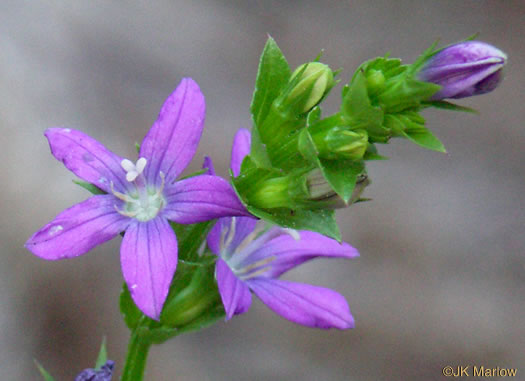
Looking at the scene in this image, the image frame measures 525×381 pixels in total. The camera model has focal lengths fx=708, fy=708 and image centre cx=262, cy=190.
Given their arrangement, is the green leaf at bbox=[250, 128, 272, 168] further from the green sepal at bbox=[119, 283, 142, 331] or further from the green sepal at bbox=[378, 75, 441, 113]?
the green sepal at bbox=[119, 283, 142, 331]

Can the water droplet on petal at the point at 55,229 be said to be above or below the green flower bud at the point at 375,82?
below

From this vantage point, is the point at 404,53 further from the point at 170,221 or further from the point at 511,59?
the point at 170,221

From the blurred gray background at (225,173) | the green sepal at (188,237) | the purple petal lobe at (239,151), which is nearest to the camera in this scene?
the green sepal at (188,237)

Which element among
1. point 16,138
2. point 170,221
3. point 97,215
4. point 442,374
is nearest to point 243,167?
point 170,221

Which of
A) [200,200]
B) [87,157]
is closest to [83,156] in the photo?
[87,157]

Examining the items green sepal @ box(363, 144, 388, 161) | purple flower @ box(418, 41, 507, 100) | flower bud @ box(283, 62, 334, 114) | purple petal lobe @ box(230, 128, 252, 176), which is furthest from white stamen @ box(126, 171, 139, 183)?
purple flower @ box(418, 41, 507, 100)

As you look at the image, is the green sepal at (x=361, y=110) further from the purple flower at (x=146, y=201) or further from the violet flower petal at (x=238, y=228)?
the violet flower petal at (x=238, y=228)

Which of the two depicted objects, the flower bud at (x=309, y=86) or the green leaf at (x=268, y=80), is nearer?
the flower bud at (x=309, y=86)

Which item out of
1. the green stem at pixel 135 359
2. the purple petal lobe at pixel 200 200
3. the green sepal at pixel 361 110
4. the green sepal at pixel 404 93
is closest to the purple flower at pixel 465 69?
the green sepal at pixel 404 93
